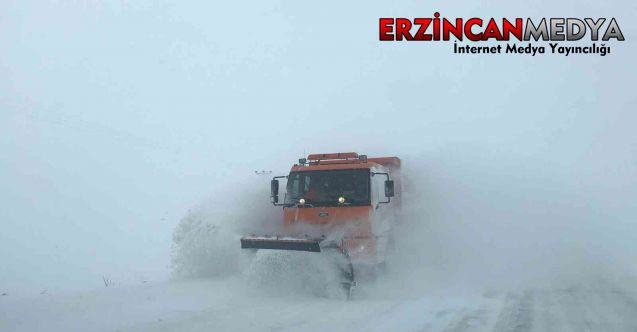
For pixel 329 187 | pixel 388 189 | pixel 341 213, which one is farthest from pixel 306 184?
pixel 388 189

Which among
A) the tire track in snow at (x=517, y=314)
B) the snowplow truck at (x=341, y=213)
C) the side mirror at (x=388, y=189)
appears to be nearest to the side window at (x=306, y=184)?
the snowplow truck at (x=341, y=213)

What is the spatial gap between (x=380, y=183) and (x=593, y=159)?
31.1 meters

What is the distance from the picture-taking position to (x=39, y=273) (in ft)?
47.4

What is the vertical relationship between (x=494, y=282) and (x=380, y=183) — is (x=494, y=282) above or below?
below

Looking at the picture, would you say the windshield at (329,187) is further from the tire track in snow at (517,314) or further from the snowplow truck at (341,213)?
the tire track in snow at (517,314)

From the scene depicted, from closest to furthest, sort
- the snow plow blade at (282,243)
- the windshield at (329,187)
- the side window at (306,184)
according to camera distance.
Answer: the snow plow blade at (282,243) → the windshield at (329,187) → the side window at (306,184)

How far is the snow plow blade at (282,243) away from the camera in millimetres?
7770

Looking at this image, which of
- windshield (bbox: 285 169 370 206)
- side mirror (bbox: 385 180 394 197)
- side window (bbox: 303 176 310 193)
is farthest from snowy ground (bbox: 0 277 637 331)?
side window (bbox: 303 176 310 193)

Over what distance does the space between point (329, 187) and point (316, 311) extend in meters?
3.36

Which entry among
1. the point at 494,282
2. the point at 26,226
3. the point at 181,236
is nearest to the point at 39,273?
the point at 181,236

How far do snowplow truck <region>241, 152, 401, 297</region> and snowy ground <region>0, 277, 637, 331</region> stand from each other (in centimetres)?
A: 82

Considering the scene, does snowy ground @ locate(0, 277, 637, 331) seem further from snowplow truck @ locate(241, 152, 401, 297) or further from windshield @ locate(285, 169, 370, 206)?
windshield @ locate(285, 169, 370, 206)

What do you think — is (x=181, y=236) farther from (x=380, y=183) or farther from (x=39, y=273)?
(x=39, y=273)

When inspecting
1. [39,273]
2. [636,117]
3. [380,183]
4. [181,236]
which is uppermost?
[636,117]
